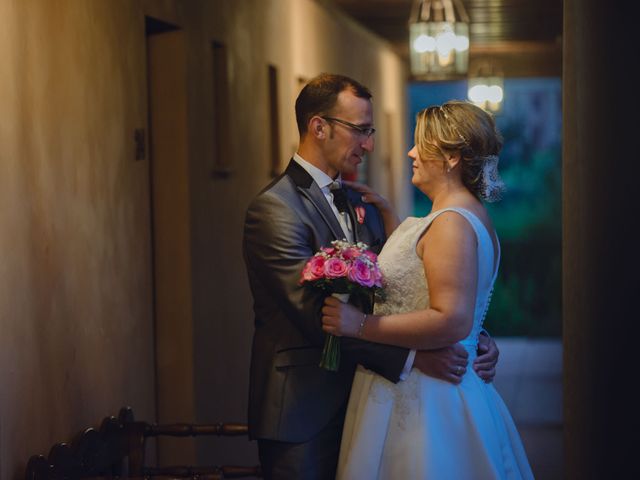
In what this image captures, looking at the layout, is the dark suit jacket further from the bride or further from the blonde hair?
the blonde hair

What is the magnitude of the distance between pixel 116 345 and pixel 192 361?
3.81 feet

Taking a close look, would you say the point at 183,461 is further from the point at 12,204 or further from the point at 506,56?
the point at 506,56

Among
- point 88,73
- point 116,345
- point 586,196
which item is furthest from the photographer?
point 116,345

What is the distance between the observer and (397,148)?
18.2 meters

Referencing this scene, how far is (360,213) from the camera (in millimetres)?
4227

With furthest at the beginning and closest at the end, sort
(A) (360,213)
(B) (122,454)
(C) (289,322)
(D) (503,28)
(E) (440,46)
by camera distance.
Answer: (D) (503,28) → (E) (440,46) → (B) (122,454) → (A) (360,213) → (C) (289,322)

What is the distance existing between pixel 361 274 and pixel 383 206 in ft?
2.90

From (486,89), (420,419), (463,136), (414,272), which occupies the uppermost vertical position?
(486,89)

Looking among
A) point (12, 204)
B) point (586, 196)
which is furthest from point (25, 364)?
point (586, 196)

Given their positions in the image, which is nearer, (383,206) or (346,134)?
(346,134)

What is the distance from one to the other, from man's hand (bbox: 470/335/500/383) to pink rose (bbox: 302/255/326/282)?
622mm

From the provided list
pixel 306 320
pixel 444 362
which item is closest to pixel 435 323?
pixel 444 362

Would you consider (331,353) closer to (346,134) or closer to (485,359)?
(485,359)

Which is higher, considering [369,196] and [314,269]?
[369,196]
